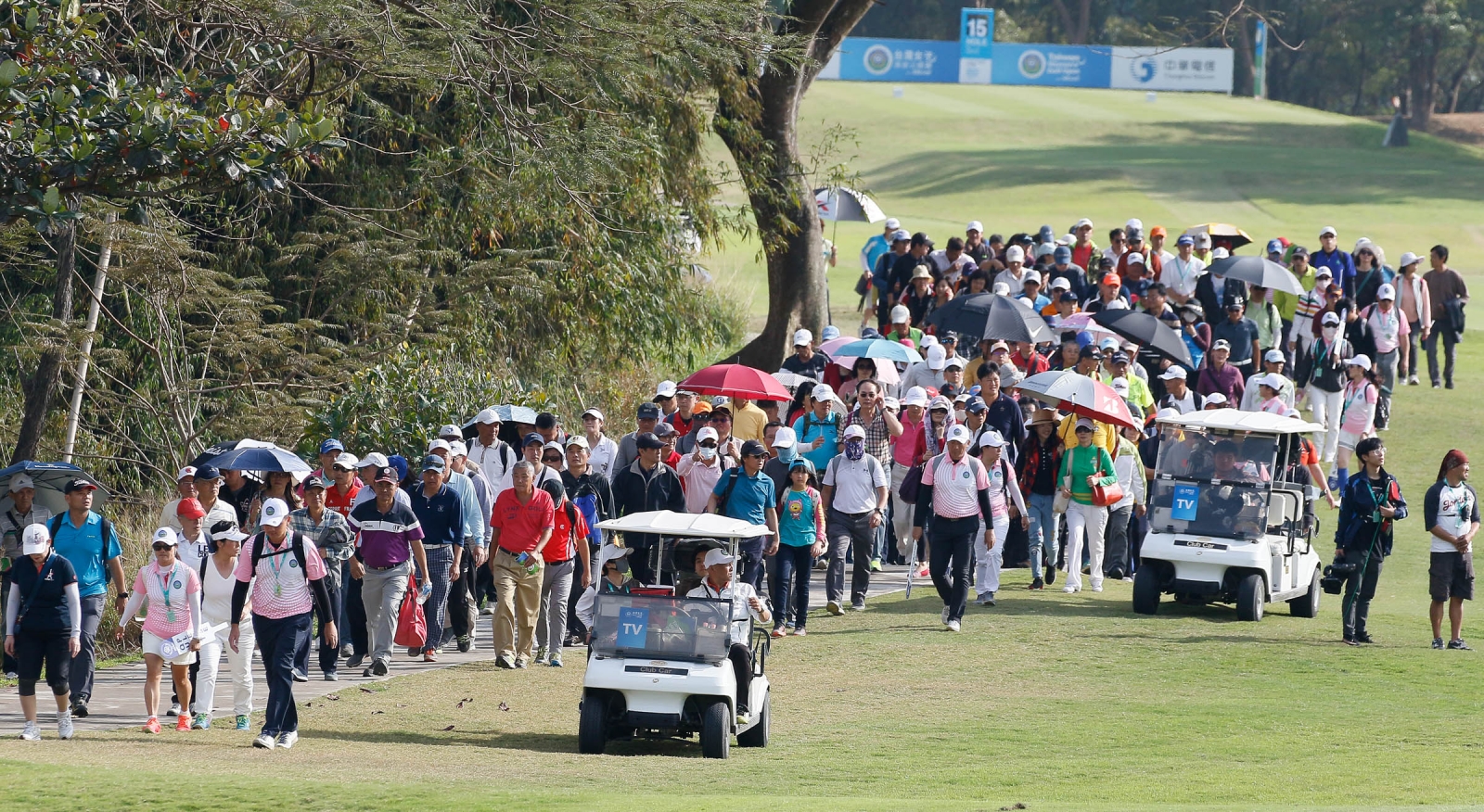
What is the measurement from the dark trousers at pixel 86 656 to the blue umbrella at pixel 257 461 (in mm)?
1407

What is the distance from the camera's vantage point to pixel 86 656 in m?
12.7

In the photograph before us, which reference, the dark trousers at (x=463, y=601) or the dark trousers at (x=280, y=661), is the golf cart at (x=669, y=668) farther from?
the dark trousers at (x=463, y=601)

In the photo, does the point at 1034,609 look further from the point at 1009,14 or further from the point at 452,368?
the point at 1009,14

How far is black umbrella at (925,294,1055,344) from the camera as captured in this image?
66.7 ft

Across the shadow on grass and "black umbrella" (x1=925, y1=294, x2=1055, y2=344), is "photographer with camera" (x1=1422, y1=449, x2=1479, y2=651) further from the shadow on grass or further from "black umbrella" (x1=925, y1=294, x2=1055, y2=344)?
the shadow on grass

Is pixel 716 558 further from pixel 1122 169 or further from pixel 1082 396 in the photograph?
pixel 1122 169

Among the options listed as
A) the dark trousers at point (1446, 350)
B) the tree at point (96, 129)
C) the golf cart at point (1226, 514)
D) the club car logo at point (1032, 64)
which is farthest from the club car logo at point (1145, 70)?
the tree at point (96, 129)

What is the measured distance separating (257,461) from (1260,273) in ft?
45.3

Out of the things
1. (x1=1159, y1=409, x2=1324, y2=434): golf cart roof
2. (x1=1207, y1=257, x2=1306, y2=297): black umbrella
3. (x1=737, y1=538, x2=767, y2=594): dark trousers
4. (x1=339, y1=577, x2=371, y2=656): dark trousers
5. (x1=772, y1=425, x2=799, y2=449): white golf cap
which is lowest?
(x1=339, y1=577, x2=371, y2=656): dark trousers

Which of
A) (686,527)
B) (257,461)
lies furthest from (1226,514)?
(257,461)

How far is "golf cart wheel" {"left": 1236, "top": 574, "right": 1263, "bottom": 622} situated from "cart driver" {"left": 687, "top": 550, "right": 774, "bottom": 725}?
5730mm

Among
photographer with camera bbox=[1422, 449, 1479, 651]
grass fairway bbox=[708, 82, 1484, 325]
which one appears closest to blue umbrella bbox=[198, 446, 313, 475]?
photographer with camera bbox=[1422, 449, 1479, 651]

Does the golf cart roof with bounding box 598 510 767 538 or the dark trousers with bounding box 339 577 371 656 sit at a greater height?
the golf cart roof with bounding box 598 510 767 538

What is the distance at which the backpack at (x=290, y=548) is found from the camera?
1155cm
